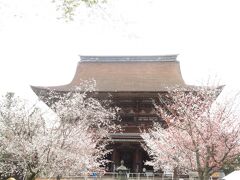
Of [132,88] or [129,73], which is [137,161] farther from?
[129,73]

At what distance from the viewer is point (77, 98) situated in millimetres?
20469

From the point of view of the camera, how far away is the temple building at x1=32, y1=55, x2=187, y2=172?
3334 centimetres

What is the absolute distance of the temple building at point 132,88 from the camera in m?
33.3

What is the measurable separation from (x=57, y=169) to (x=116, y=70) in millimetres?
26104

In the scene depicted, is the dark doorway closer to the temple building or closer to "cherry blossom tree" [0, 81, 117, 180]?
the temple building

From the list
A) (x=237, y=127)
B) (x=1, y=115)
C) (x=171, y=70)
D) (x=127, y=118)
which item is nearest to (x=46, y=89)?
(x=127, y=118)

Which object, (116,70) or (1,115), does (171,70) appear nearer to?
(116,70)

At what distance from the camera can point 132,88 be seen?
35250 mm

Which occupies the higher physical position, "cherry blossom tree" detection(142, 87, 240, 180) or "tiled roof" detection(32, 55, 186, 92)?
"tiled roof" detection(32, 55, 186, 92)

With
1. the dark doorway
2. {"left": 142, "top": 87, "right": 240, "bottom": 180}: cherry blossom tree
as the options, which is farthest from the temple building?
{"left": 142, "top": 87, "right": 240, "bottom": 180}: cherry blossom tree

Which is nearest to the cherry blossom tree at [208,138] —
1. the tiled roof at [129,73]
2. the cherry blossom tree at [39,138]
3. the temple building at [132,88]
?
the cherry blossom tree at [39,138]

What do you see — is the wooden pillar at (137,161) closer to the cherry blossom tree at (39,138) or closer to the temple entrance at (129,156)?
the temple entrance at (129,156)

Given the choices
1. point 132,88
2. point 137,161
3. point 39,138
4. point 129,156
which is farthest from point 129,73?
point 39,138

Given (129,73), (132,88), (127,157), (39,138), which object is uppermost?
(129,73)
